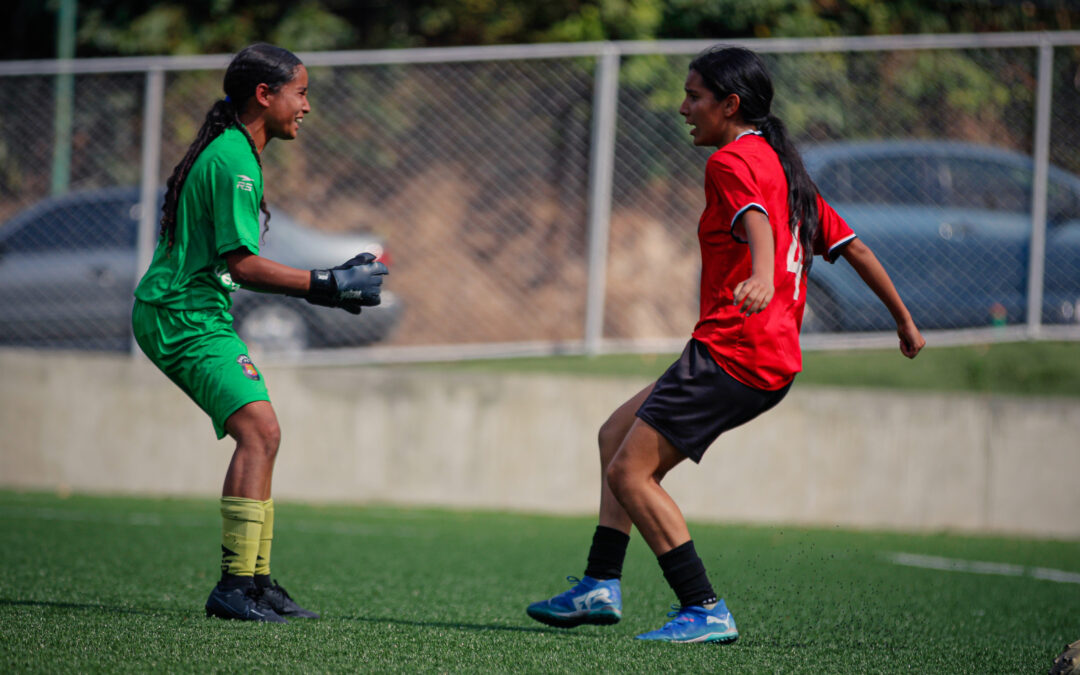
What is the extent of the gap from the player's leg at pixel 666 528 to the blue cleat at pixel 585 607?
0.18 m

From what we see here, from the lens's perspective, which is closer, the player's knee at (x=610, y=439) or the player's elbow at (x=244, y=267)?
the player's elbow at (x=244, y=267)

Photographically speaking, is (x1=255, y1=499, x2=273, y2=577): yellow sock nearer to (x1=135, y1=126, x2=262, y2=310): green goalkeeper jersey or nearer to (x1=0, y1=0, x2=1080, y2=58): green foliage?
(x1=135, y1=126, x2=262, y2=310): green goalkeeper jersey

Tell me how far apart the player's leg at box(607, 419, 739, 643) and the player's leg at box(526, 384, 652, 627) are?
7.4 inches

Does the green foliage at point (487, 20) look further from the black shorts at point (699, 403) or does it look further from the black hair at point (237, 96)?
the black shorts at point (699, 403)

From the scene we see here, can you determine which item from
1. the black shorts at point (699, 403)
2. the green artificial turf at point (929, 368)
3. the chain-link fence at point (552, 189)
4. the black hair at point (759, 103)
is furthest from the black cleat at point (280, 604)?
the chain-link fence at point (552, 189)

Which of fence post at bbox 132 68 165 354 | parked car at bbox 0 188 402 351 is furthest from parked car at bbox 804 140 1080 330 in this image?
fence post at bbox 132 68 165 354

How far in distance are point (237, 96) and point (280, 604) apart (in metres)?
1.66

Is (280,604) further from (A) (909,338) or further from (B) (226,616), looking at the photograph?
(A) (909,338)

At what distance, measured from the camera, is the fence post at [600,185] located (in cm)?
823

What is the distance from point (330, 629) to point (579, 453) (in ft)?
14.0

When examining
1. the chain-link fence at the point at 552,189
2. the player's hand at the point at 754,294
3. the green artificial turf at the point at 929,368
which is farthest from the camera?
the chain-link fence at the point at 552,189

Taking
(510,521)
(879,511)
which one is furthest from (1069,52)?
(510,521)

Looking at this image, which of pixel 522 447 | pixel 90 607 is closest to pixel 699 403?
pixel 90 607

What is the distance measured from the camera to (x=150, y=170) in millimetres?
8328
